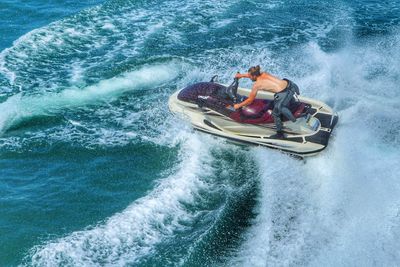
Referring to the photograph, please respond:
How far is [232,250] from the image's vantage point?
11.0 metres

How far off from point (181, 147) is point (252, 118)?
7.40 ft

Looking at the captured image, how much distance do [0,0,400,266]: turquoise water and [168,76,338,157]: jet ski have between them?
43 cm

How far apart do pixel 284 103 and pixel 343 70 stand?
5542mm

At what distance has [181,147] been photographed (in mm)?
14430

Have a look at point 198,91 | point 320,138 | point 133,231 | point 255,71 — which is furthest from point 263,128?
point 133,231

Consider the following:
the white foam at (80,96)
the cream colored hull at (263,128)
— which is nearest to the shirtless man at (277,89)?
the cream colored hull at (263,128)

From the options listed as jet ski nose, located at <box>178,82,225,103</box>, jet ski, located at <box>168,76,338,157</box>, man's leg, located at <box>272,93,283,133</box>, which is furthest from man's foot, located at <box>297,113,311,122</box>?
jet ski nose, located at <box>178,82,225,103</box>

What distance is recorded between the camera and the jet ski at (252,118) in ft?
44.1

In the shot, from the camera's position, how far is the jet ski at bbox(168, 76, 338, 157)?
1344cm

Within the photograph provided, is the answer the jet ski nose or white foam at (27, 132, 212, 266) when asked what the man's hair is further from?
white foam at (27, 132, 212, 266)

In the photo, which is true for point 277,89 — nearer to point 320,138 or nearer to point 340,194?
point 320,138

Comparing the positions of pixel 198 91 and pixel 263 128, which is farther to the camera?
pixel 198 91

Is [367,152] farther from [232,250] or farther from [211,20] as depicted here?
[211,20]

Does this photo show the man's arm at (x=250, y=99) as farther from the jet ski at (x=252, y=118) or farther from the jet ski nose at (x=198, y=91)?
the jet ski nose at (x=198, y=91)
